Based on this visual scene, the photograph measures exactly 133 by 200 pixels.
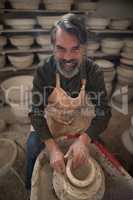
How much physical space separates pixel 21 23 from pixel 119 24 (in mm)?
1060

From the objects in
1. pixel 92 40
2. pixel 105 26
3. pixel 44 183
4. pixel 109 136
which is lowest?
pixel 109 136

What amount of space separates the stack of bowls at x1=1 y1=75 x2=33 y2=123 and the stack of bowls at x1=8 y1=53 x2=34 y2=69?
13 centimetres

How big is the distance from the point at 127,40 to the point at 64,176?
6.56ft

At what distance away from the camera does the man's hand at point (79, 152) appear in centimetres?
91

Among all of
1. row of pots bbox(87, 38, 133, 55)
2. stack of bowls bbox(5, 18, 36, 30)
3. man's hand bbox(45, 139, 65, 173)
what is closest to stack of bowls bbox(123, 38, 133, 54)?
row of pots bbox(87, 38, 133, 55)

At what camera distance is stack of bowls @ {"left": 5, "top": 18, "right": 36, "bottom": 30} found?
2.05 metres

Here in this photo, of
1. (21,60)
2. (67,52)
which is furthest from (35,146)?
(21,60)

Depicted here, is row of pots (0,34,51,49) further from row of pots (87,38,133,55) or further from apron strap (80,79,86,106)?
apron strap (80,79,86,106)

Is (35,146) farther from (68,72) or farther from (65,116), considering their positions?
(68,72)

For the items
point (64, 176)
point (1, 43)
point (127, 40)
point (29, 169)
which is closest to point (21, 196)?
point (29, 169)

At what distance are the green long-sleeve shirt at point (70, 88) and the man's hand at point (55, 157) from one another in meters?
0.11

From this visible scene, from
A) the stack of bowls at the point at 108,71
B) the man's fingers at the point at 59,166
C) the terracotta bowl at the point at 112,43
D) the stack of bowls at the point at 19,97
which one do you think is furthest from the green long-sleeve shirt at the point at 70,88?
the terracotta bowl at the point at 112,43

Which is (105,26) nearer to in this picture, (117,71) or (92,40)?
(92,40)

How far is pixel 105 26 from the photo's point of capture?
7.76 feet
